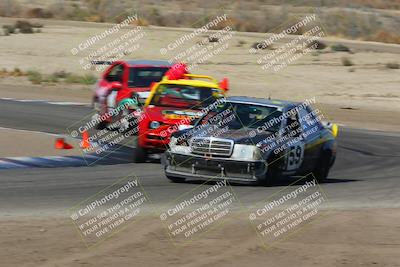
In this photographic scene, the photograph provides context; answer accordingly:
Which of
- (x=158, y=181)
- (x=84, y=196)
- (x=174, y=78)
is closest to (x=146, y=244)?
(x=84, y=196)

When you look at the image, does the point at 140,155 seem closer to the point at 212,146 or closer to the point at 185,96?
the point at 185,96

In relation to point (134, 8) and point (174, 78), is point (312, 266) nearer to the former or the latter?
point (174, 78)

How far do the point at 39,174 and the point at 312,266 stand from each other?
6.60m

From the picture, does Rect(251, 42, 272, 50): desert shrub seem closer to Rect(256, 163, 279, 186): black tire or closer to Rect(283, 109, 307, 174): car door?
Rect(283, 109, 307, 174): car door

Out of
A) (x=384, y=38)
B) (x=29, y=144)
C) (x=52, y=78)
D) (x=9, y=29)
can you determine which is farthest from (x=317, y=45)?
(x=29, y=144)

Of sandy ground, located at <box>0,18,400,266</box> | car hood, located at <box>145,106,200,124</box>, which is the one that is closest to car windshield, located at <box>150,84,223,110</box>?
car hood, located at <box>145,106,200,124</box>

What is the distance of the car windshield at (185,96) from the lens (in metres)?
A: 18.6

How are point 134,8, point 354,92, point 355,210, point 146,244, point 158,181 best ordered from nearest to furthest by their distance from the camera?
1. point 146,244
2. point 355,210
3. point 158,181
4. point 354,92
5. point 134,8

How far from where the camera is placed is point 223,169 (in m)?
14.7

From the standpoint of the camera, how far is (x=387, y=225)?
41.2 ft

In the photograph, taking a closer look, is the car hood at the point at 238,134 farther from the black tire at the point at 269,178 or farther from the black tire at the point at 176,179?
the black tire at the point at 176,179

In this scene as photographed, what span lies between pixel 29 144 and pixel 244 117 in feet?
17.3

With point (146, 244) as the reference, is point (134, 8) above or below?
below

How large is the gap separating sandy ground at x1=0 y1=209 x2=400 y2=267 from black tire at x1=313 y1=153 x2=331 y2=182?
13.3 ft
